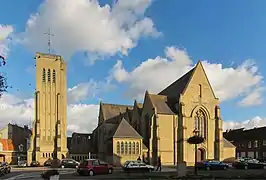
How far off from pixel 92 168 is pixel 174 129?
108ft

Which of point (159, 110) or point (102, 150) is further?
point (102, 150)

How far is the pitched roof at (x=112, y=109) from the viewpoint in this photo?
86.2m

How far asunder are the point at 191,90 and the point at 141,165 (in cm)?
3174

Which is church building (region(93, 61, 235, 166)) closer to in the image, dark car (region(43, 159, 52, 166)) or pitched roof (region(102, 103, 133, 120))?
pitched roof (region(102, 103, 133, 120))

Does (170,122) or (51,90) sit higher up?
(51,90)

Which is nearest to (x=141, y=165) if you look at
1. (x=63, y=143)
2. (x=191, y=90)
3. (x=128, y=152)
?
(x=128, y=152)

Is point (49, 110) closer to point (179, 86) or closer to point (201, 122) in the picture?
point (179, 86)

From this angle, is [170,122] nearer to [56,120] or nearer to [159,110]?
[159,110]

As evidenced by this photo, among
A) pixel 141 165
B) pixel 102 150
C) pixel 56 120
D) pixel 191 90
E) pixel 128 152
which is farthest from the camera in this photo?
pixel 56 120

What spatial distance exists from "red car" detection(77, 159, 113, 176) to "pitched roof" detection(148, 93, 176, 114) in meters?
30.4

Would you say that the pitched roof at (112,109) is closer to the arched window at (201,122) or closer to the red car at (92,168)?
the arched window at (201,122)

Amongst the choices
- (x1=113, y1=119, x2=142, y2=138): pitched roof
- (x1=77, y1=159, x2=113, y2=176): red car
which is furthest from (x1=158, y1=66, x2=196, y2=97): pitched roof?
(x1=77, y1=159, x2=113, y2=176): red car

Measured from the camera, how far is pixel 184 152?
236 ft

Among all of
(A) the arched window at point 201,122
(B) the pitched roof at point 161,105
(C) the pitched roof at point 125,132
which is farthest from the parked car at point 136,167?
(A) the arched window at point 201,122
